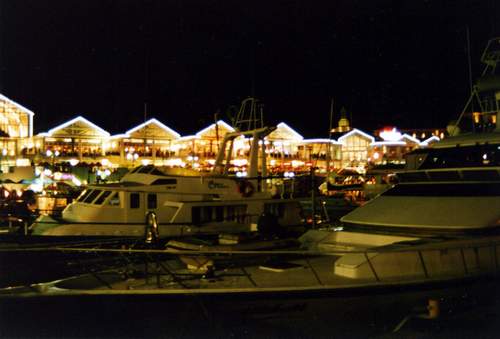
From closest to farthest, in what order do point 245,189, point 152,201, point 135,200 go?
point 135,200 → point 152,201 → point 245,189

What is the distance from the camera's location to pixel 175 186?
1517cm

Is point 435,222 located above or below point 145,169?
below

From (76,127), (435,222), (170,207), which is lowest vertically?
(170,207)

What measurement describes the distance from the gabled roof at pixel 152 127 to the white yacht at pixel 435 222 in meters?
37.0

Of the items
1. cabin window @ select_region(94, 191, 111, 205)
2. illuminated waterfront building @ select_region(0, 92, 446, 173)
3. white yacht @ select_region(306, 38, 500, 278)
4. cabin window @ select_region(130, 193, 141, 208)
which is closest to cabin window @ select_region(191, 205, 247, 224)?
cabin window @ select_region(130, 193, 141, 208)

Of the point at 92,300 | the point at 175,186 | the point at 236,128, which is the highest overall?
the point at 236,128

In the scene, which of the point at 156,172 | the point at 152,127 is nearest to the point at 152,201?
the point at 156,172

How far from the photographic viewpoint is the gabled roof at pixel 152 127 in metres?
44.5

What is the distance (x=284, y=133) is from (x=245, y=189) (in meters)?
36.9

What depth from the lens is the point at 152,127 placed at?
45531mm

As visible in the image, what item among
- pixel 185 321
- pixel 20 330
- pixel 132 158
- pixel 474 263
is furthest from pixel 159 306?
pixel 132 158

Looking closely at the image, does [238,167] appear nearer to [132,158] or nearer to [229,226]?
[132,158]

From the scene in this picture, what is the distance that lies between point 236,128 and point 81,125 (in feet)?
95.2

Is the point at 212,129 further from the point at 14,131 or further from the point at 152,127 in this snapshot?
the point at 14,131
